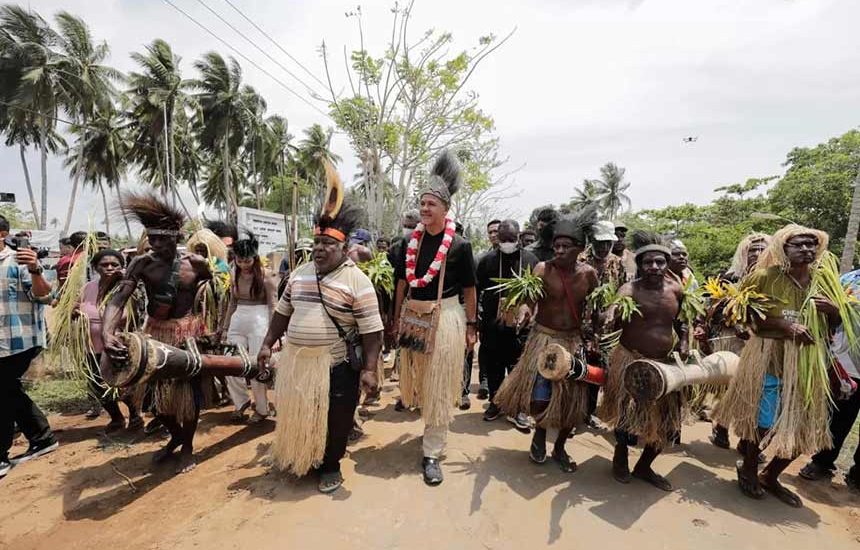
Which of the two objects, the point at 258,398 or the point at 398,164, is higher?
the point at 398,164

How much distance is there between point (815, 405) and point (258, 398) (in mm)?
4458

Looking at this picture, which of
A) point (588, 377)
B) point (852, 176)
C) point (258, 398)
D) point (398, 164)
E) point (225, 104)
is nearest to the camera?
point (588, 377)

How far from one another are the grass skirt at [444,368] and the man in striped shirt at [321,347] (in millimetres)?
489

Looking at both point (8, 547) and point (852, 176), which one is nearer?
point (8, 547)

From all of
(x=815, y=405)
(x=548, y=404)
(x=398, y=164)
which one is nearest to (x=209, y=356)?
(x=548, y=404)

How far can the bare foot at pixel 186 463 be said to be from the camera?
3.34 m

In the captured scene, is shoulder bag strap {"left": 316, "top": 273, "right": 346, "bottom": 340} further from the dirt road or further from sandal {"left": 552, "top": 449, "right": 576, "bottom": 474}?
sandal {"left": 552, "top": 449, "right": 576, "bottom": 474}

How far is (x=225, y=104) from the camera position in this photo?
2708cm

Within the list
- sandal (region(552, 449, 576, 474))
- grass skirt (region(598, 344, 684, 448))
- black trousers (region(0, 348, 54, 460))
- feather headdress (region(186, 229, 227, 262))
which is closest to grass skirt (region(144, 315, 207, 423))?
black trousers (region(0, 348, 54, 460))

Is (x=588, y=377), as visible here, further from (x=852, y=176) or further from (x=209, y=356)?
(x=852, y=176)

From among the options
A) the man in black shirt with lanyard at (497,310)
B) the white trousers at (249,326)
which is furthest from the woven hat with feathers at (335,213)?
the man in black shirt with lanyard at (497,310)

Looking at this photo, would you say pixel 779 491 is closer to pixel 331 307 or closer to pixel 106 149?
pixel 331 307

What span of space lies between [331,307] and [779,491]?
11.3 ft

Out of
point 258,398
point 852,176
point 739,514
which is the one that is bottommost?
point 739,514
